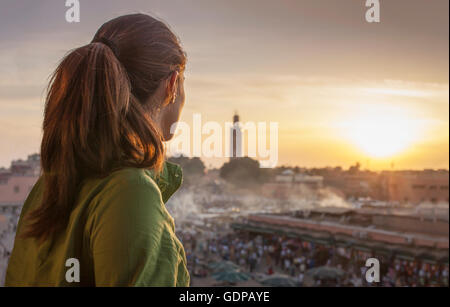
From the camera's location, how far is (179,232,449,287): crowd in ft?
36.3

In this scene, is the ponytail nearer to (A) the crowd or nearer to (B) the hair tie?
(B) the hair tie

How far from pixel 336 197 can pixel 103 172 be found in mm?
40482

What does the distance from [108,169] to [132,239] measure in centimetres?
10

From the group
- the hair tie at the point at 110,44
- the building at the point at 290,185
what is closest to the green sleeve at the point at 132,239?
the hair tie at the point at 110,44

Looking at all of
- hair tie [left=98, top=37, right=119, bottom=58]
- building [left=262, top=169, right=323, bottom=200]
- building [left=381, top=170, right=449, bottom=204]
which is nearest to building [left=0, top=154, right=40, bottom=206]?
building [left=262, top=169, right=323, bottom=200]

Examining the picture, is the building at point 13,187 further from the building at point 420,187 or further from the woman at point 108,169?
the woman at point 108,169

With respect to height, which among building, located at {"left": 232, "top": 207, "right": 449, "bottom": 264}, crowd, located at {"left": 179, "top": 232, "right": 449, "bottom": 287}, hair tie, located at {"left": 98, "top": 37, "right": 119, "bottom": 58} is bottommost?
crowd, located at {"left": 179, "top": 232, "right": 449, "bottom": 287}

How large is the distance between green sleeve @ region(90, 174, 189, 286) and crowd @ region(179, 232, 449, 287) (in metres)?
10.6

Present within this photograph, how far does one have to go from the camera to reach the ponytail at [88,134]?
0.57 meters

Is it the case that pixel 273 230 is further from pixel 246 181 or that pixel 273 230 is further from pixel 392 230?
pixel 246 181

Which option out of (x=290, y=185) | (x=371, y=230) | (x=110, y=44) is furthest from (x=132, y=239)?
(x=290, y=185)

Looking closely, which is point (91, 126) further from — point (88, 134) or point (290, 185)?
point (290, 185)

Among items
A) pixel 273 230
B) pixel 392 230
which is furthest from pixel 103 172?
pixel 273 230
